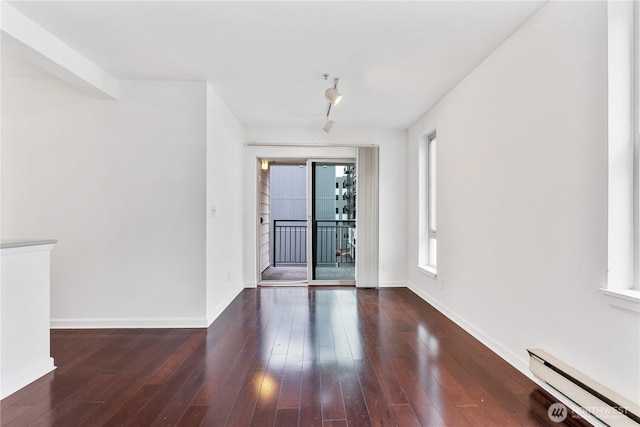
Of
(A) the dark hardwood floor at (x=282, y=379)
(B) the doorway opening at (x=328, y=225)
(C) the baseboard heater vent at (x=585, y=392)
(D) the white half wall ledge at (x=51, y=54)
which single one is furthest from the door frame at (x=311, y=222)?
(C) the baseboard heater vent at (x=585, y=392)

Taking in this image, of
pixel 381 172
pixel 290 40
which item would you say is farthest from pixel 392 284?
pixel 290 40

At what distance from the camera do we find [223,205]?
382 centimetres

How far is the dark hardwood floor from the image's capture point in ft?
5.70

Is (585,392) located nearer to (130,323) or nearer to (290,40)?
(290,40)

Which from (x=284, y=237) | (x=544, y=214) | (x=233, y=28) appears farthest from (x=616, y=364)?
(x=284, y=237)

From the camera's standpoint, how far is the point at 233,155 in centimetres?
431

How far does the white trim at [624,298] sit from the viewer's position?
1.44 meters

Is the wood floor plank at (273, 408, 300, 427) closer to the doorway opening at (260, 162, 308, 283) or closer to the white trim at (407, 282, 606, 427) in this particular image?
the white trim at (407, 282, 606, 427)

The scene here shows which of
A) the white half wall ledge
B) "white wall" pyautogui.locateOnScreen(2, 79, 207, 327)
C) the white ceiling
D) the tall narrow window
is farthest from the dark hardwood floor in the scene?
the white ceiling

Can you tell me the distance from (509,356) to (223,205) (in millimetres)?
3191

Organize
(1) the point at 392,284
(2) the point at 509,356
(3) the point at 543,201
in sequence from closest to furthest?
(3) the point at 543,201 < (2) the point at 509,356 < (1) the point at 392,284

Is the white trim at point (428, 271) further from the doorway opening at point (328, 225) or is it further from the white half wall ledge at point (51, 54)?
the white half wall ledge at point (51, 54)

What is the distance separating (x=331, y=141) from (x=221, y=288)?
272 cm

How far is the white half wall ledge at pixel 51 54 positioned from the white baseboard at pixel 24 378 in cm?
223
